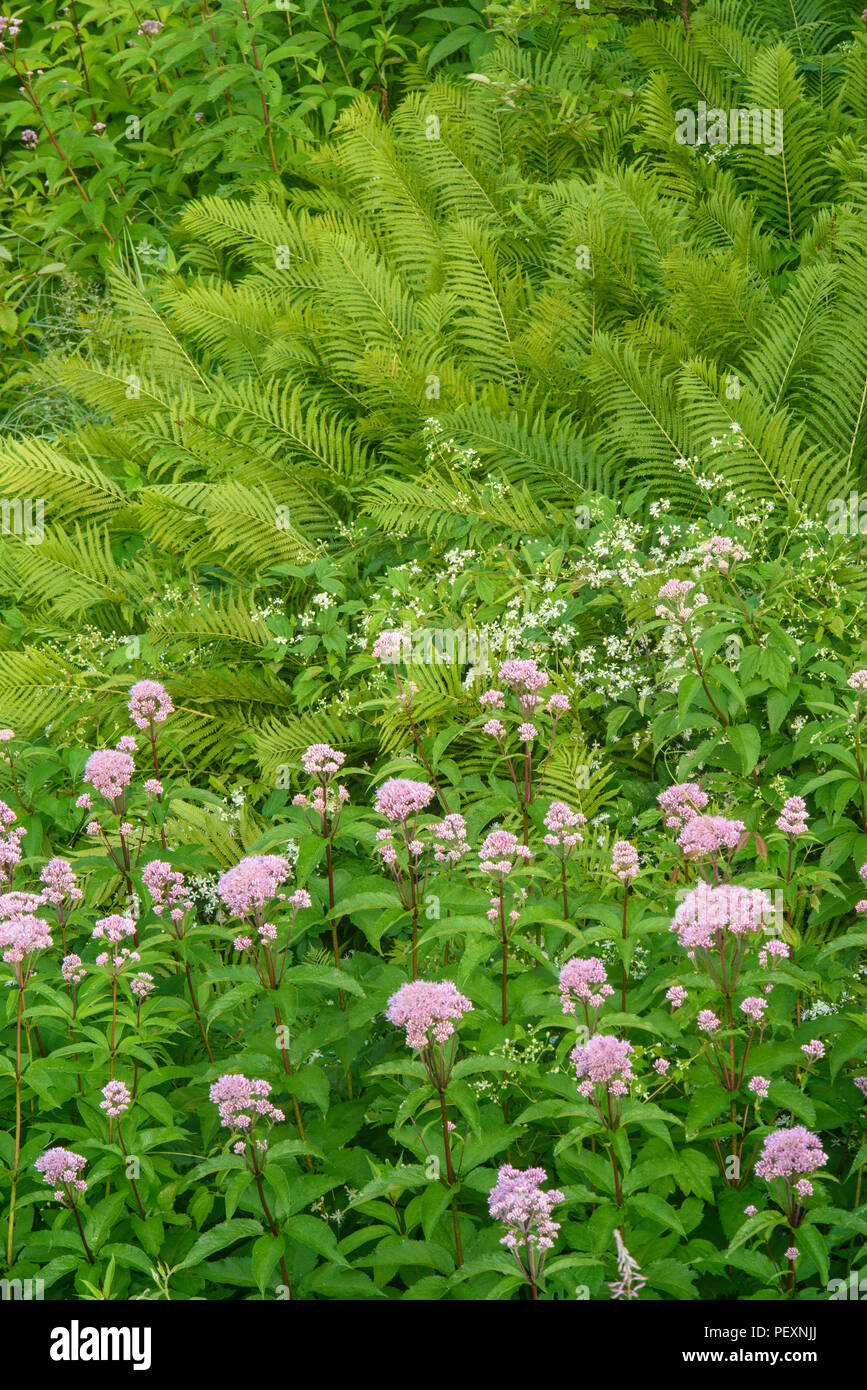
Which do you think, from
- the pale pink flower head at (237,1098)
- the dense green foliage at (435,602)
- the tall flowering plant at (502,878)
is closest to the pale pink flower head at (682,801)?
the dense green foliage at (435,602)

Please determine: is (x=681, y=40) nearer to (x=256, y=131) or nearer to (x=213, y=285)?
(x=256, y=131)

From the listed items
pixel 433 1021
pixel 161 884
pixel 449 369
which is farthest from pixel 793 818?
pixel 449 369

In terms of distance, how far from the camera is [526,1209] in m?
1.81

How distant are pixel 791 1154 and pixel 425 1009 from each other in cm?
60

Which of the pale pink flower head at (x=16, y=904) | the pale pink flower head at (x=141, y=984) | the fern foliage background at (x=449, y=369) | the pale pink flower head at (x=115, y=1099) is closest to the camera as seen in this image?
the pale pink flower head at (x=115, y=1099)

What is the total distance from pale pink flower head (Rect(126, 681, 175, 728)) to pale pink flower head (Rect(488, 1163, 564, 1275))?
138 centimetres

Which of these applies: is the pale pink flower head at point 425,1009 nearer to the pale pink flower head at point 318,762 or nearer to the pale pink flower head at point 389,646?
the pale pink flower head at point 318,762

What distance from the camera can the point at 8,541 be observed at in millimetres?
5129

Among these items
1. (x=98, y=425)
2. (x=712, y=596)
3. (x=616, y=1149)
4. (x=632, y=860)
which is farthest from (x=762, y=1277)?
(x=98, y=425)

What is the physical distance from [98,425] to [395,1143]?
13.7 ft

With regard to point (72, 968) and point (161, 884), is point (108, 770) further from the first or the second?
point (72, 968)

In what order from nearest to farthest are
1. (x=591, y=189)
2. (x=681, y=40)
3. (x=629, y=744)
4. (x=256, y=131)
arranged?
(x=629, y=744)
(x=591, y=189)
(x=681, y=40)
(x=256, y=131)

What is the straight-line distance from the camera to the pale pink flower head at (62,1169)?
2119 millimetres

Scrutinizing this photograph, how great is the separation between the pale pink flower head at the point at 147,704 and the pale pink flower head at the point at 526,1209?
1.38 meters
